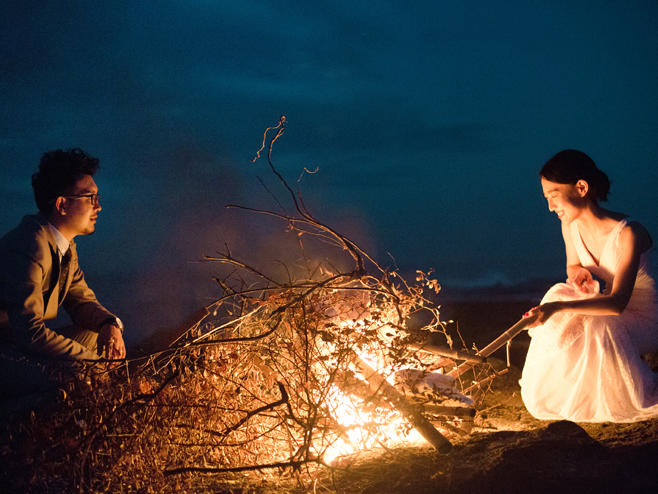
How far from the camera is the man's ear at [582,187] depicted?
15.0 ft

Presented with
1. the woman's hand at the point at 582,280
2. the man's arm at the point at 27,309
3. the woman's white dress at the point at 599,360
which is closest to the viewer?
the man's arm at the point at 27,309

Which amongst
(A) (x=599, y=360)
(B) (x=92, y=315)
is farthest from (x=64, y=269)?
(A) (x=599, y=360)

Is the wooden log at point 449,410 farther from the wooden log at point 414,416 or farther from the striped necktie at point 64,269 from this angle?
the striped necktie at point 64,269

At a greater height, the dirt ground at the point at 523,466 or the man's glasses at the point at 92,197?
the man's glasses at the point at 92,197

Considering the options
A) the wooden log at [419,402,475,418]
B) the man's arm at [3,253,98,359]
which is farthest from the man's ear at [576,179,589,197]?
the man's arm at [3,253,98,359]

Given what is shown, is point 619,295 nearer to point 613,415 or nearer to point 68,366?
point 613,415

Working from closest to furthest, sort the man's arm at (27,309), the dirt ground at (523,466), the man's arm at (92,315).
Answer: the dirt ground at (523,466) < the man's arm at (27,309) < the man's arm at (92,315)

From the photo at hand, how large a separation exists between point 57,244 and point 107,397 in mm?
1476

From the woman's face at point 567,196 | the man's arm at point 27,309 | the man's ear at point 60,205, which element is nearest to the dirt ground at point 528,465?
the woman's face at point 567,196

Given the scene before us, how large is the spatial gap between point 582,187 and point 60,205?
14.4 feet

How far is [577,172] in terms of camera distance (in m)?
4.57

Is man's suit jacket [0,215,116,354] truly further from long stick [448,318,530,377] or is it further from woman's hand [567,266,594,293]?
woman's hand [567,266,594,293]

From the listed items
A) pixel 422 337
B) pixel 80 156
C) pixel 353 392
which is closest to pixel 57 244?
pixel 80 156

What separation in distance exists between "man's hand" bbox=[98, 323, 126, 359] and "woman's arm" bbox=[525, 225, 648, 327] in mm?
3403
